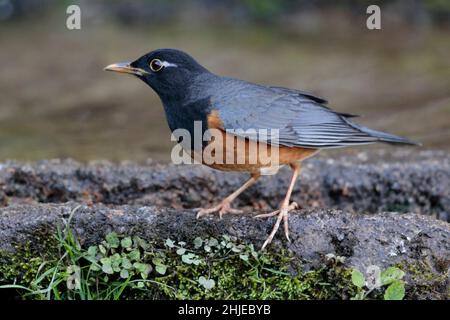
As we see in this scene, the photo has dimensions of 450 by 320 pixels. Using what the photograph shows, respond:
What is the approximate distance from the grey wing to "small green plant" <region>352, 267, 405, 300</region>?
4.44ft

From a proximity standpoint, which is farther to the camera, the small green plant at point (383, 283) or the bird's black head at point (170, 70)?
the bird's black head at point (170, 70)

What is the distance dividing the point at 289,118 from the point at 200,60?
682 centimetres

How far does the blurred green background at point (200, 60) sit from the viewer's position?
848 cm

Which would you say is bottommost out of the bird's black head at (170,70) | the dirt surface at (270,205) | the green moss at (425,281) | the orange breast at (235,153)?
the green moss at (425,281)

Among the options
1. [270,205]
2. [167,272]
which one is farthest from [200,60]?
[167,272]

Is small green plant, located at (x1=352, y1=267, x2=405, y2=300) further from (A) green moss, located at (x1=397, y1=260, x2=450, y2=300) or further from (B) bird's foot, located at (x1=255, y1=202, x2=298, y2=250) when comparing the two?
(B) bird's foot, located at (x1=255, y1=202, x2=298, y2=250)

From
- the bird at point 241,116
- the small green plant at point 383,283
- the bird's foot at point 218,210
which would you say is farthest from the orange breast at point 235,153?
the small green plant at point 383,283

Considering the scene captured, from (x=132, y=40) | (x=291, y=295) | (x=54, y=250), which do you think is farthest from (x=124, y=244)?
(x=132, y=40)

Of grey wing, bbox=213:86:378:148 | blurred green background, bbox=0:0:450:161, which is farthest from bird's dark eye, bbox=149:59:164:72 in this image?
blurred green background, bbox=0:0:450:161

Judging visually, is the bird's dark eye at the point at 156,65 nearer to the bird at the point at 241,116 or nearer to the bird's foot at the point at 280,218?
the bird at the point at 241,116

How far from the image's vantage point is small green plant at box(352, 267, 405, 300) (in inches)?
157

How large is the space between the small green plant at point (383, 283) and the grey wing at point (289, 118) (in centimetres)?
135

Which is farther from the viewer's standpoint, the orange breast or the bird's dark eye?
the bird's dark eye

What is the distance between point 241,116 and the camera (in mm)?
5105
